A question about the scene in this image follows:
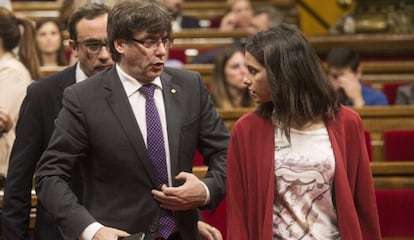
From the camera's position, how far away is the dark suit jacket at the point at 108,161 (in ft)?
7.66

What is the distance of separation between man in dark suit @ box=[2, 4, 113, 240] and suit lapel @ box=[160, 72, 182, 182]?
329mm

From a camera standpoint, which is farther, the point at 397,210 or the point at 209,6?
the point at 209,6

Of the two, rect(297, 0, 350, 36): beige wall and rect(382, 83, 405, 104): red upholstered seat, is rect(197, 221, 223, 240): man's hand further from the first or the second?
rect(297, 0, 350, 36): beige wall

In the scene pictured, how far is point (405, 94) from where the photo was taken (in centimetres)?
542

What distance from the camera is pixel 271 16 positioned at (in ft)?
22.2

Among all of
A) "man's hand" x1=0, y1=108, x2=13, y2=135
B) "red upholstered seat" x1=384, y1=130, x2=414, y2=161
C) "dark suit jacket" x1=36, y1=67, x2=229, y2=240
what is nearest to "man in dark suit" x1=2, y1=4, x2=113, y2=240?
"dark suit jacket" x1=36, y1=67, x2=229, y2=240

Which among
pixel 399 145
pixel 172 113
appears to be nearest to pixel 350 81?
pixel 399 145

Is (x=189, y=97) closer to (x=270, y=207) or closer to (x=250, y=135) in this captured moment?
(x=250, y=135)

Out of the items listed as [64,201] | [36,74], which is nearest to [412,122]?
[36,74]

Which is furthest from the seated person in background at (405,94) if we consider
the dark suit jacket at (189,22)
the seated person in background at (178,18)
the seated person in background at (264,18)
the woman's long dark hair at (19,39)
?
the woman's long dark hair at (19,39)

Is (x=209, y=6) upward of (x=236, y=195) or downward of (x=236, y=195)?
downward

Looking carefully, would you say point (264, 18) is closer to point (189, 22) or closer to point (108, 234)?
point (189, 22)

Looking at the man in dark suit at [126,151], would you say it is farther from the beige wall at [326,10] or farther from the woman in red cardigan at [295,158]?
the beige wall at [326,10]

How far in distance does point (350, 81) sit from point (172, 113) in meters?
2.78
